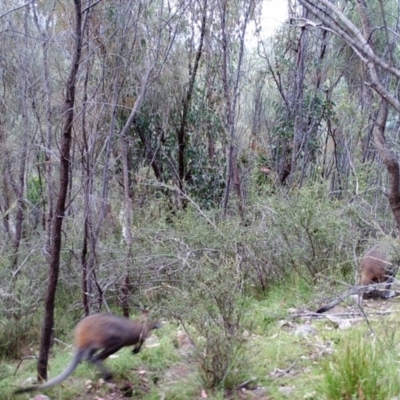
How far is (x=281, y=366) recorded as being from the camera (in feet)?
13.8

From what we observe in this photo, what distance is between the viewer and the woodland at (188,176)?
410 cm

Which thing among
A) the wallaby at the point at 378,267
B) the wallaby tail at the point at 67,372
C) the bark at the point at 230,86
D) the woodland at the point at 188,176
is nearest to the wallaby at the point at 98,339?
the wallaby tail at the point at 67,372

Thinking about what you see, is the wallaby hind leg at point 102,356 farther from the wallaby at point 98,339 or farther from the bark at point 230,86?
the bark at point 230,86

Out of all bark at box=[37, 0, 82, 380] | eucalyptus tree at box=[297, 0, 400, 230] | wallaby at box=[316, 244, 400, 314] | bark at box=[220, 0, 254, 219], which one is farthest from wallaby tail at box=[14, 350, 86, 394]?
bark at box=[220, 0, 254, 219]

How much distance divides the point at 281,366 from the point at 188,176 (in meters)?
7.34

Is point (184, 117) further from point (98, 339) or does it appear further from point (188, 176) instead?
point (98, 339)

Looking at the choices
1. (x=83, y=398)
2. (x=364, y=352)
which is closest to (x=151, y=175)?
(x=83, y=398)

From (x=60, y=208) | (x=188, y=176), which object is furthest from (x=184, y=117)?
(x=60, y=208)

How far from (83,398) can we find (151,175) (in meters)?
6.80

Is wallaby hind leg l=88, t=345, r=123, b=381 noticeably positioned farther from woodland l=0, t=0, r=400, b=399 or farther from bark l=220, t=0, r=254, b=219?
bark l=220, t=0, r=254, b=219

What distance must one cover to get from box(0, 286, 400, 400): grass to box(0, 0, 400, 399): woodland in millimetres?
28

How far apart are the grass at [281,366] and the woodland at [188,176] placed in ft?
0.09

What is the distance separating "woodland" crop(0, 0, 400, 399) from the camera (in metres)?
4.10

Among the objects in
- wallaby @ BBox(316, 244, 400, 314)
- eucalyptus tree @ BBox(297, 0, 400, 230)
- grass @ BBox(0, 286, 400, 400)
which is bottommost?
grass @ BBox(0, 286, 400, 400)
